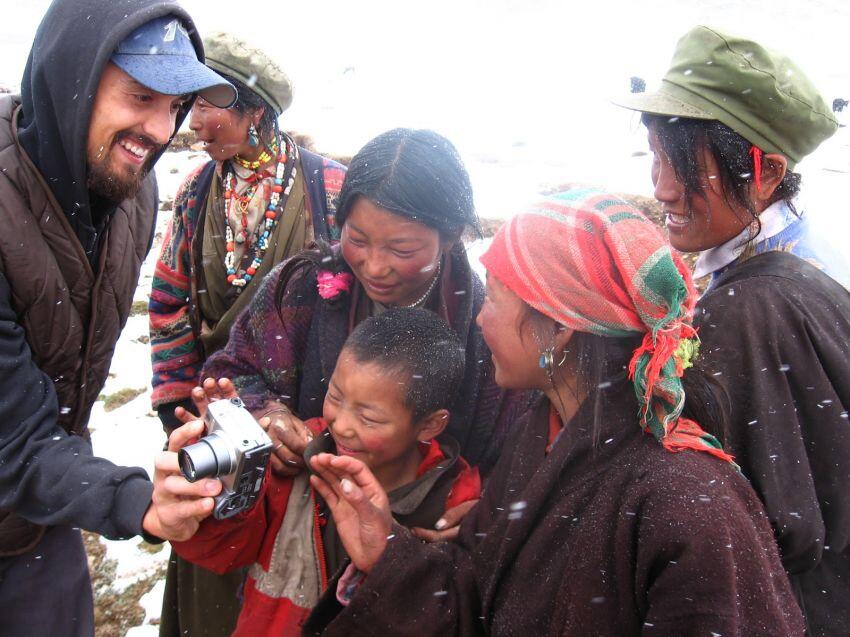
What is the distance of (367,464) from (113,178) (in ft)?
3.88

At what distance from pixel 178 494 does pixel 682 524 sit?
118 cm

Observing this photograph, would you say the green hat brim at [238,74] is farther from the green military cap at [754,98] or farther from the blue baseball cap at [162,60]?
the green military cap at [754,98]

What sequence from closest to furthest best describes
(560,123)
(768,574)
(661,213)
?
(768,574) < (661,213) < (560,123)

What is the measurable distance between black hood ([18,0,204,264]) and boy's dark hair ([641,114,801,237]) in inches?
61.3

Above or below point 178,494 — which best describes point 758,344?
above

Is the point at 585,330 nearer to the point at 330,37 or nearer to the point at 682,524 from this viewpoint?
the point at 682,524

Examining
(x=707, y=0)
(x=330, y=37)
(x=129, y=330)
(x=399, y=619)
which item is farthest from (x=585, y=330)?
(x=707, y=0)

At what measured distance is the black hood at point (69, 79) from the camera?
1892mm

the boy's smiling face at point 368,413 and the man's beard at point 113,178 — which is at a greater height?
the man's beard at point 113,178

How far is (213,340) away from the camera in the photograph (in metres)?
3.13

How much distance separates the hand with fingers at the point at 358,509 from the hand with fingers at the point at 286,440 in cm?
25

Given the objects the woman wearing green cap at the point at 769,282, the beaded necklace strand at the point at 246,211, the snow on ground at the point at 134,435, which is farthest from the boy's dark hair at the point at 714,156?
the snow on ground at the point at 134,435

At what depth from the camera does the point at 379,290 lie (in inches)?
88.7

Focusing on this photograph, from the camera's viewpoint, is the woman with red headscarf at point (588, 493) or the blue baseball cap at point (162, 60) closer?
the woman with red headscarf at point (588, 493)
